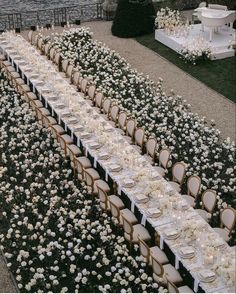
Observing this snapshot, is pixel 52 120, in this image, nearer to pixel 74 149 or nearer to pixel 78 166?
pixel 74 149

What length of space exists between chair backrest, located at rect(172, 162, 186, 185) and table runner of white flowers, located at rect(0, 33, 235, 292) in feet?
1.87

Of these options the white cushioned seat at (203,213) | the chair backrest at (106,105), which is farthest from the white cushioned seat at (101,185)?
the chair backrest at (106,105)

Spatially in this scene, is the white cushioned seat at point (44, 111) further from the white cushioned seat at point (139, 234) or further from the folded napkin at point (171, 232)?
the folded napkin at point (171, 232)

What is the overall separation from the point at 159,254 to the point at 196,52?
36.0ft

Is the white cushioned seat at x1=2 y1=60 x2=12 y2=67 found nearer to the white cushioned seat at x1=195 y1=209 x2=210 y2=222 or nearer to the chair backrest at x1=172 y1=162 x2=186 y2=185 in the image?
the chair backrest at x1=172 y1=162 x2=186 y2=185

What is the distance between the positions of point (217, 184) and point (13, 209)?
4.59 meters

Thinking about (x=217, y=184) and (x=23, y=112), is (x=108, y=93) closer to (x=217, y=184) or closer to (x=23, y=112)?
(x=23, y=112)

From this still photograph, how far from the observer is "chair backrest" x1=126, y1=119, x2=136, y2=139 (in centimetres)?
1448

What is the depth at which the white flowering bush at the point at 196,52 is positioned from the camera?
19938 mm

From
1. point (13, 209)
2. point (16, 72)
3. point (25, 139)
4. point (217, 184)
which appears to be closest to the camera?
point (13, 209)

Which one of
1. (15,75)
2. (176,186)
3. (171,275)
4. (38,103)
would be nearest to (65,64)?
(15,75)

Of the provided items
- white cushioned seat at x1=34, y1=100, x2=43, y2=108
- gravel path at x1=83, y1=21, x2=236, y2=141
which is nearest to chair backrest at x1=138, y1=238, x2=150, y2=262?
gravel path at x1=83, y1=21, x2=236, y2=141

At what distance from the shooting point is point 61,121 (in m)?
15.2

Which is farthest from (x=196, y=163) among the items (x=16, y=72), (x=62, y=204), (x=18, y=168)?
(x=16, y=72)
